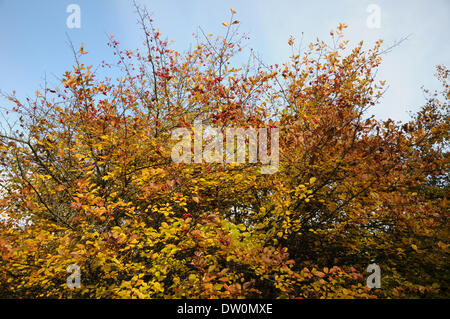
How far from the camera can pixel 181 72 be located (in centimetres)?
855

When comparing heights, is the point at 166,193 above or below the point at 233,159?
below

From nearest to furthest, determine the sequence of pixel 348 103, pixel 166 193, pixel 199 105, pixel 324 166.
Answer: pixel 166 193, pixel 324 166, pixel 348 103, pixel 199 105

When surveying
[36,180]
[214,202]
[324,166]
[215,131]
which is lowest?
[214,202]

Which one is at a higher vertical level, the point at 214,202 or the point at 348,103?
the point at 348,103

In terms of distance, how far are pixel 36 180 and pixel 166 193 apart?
13.2 ft

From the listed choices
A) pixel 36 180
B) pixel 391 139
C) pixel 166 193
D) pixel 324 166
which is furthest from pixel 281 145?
pixel 36 180

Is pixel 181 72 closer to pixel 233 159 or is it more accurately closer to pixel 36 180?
pixel 233 159
